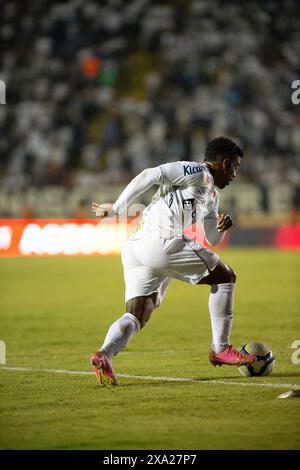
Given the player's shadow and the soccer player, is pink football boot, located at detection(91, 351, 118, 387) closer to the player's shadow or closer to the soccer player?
the soccer player

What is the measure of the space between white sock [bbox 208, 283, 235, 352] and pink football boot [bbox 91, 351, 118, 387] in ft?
3.28

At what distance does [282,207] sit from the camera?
2470 cm

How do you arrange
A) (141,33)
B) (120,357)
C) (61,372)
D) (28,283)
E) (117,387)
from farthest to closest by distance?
(141,33)
(28,283)
(120,357)
(61,372)
(117,387)

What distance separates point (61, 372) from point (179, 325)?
3.71m

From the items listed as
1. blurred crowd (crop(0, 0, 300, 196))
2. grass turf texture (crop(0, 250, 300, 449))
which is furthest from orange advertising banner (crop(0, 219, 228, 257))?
grass turf texture (crop(0, 250, 300, 449))

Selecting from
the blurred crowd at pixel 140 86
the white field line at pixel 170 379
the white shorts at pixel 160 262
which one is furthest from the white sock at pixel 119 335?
the blurred crowd at pixel 140 86

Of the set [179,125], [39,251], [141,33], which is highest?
[141,33]

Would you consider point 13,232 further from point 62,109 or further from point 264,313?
point 264,313

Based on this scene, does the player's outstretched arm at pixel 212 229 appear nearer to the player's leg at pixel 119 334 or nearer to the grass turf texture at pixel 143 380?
the player's leg at pixel 119 334

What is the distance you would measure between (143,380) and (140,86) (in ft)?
70.8

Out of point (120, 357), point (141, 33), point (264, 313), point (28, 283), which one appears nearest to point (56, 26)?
point (141, 33)

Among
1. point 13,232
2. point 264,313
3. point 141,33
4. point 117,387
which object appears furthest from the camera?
point 141,33

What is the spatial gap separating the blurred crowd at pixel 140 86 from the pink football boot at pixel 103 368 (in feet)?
59.0

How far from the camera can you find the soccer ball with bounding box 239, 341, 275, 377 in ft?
24.4
